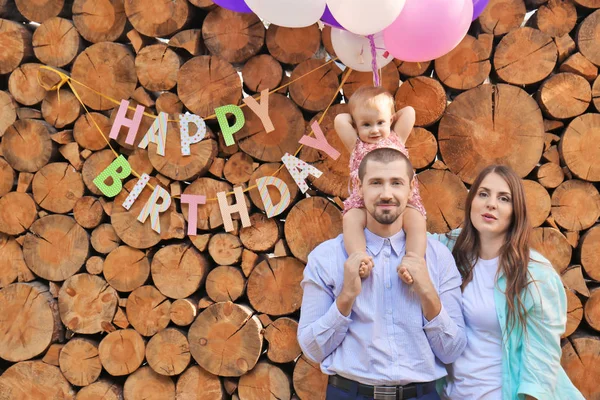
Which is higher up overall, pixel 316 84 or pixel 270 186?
pixel 316 84

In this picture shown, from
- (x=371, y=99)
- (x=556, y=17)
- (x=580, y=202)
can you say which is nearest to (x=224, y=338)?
(x=371, y=99)

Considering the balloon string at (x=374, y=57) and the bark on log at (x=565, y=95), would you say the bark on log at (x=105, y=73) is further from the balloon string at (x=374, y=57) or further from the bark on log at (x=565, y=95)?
the bark on log at (x=565, y=95)

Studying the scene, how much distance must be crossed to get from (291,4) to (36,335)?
222 cm

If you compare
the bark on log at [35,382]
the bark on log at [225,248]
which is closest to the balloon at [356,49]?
the bark on log at [225,248]

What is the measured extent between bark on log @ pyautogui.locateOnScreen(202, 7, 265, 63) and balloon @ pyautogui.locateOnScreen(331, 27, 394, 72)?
Result: 0.45m

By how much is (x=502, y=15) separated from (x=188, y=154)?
1.70 m

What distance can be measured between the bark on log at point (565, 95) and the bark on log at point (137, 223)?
194cm

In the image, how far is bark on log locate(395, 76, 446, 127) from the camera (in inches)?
107

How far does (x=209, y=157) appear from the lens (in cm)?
283

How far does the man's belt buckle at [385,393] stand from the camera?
6.46 feet

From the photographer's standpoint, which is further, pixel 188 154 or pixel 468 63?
pixel 188 154

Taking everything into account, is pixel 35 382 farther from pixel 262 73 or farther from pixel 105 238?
pixel 262 73

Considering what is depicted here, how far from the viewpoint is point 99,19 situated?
9.66 ft

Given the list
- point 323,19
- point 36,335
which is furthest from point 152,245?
point 323,19
